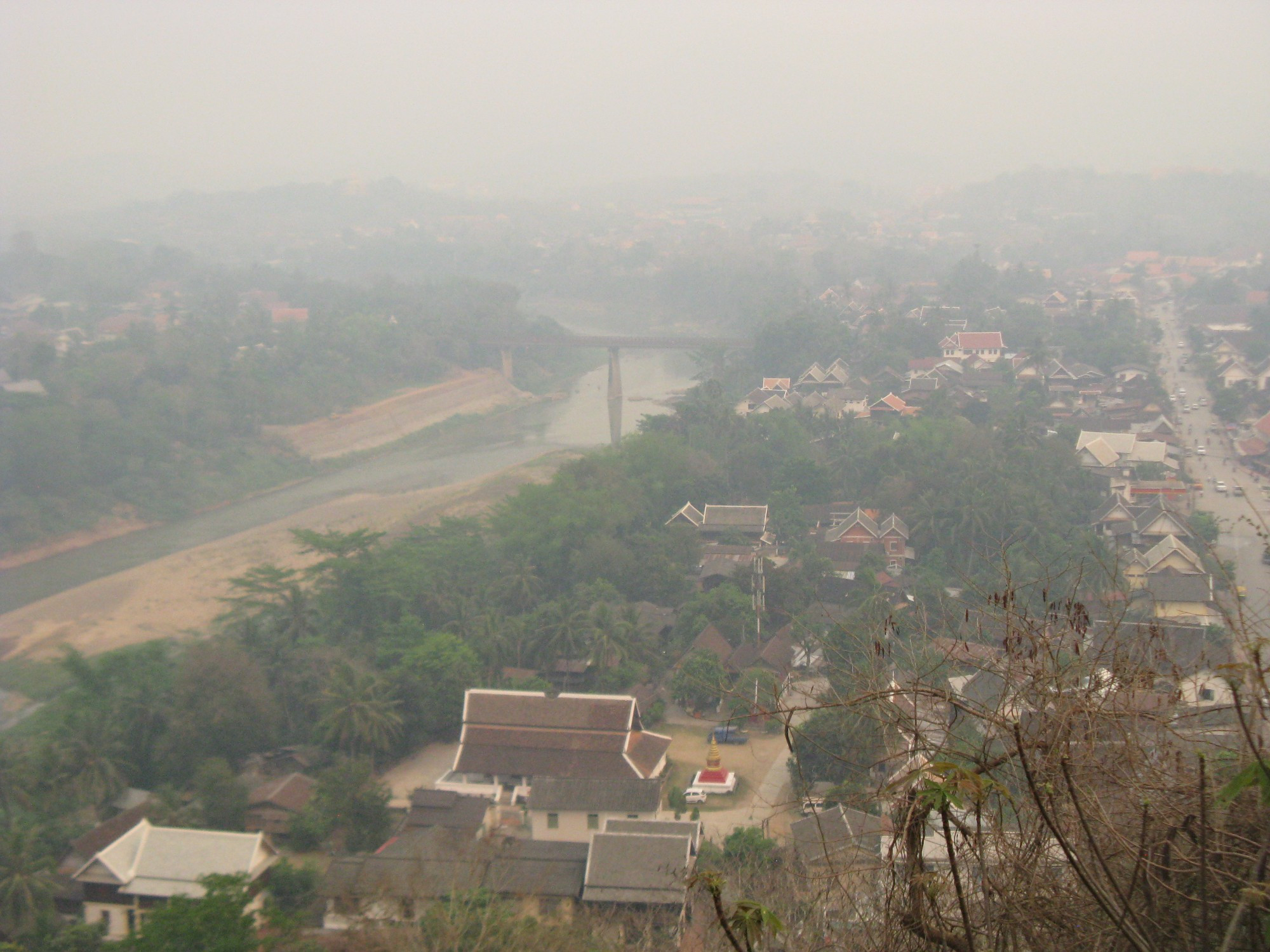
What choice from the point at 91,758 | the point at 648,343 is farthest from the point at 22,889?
the point at 648,343

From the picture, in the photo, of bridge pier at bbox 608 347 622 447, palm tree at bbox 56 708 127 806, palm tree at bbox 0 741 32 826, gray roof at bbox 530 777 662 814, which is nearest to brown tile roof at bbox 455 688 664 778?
gray roof at bbox 530 777 662 814

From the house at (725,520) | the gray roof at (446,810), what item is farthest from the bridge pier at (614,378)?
the gray roof at (446,810)

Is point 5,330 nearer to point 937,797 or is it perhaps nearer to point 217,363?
point 217,363

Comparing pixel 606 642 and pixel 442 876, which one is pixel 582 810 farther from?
pixel 606 642

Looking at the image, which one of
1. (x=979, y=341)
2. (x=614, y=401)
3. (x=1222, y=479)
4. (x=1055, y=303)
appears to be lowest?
(x=614, y=401)

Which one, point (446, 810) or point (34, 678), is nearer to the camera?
point (446, 810)

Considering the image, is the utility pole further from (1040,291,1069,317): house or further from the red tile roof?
(1040,291,1069,317): house
